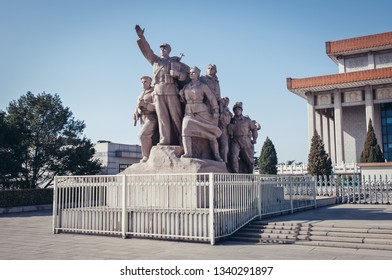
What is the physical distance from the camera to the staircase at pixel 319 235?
6.68 m

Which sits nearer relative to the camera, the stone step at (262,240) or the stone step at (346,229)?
the stone step at (346,229)

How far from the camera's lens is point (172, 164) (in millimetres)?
9328

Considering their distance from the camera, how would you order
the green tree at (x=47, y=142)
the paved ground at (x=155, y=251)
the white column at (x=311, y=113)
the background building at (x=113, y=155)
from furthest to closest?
the white column at (x=311, y=113) → the background building at (x=113, y=155) → the green tree at (x=47, y=142) → the paved ground at (x=155, y=251)

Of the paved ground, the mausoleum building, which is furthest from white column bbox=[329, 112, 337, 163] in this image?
the paved ground

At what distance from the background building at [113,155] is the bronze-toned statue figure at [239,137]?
1846 centimetres

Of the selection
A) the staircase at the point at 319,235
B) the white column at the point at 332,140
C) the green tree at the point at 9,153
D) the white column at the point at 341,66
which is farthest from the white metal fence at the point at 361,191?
the white column at the point at 341,66

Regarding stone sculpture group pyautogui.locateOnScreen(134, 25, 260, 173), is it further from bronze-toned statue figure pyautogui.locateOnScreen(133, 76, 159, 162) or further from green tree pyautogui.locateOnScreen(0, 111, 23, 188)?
green tree pyautogui.locateOnScreen(0, 111, 23, 188)

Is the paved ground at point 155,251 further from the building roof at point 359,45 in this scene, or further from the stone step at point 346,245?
the building roof at point 359,45

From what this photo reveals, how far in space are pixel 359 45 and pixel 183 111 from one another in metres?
31.0

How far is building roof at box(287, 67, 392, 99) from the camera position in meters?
31.2

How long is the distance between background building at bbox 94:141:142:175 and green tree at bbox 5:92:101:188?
23.0ft

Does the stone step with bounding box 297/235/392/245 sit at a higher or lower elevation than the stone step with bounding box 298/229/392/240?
lower

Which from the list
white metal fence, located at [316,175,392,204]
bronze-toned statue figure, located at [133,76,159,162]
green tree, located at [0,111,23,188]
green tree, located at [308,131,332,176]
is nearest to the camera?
bronze-toned statue figure, located at [133,76,159,162]

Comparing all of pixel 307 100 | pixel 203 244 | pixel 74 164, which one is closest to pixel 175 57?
pixel 203 244
